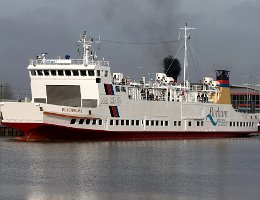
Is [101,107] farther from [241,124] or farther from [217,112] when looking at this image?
[241,124]

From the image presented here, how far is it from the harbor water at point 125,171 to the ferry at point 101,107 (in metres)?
1.79

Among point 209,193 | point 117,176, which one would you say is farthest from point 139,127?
point 209,193

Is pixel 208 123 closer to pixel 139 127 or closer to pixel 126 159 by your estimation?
pixel 139 127

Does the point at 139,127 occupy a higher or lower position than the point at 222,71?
lower

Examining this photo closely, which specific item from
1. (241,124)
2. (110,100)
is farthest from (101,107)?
(241,124)

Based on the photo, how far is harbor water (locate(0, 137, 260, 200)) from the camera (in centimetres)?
3496

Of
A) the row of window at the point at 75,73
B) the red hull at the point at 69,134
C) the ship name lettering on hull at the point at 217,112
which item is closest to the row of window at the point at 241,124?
the ship name lettering on hull at the point at 217,112

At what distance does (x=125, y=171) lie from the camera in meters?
42.8

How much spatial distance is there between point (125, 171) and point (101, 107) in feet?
65.0

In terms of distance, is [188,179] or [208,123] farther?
[208,123]

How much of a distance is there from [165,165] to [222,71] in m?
34.6

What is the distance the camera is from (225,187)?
37750 mm

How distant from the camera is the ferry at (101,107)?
Result: 58844mm

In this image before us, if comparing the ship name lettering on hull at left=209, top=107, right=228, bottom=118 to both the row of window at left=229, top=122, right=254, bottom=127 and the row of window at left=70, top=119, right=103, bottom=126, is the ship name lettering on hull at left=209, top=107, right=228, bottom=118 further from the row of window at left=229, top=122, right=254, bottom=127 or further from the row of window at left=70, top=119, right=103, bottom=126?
the row of window at left=70, top=119, right=103, bottom=126
